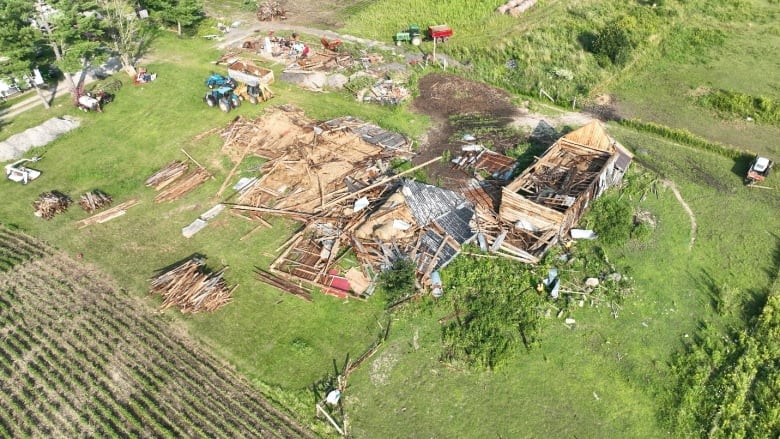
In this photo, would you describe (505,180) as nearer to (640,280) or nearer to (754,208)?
(640,280)

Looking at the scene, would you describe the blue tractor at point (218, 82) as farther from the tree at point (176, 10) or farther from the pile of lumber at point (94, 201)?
the pile of lumber at point (94, 201)

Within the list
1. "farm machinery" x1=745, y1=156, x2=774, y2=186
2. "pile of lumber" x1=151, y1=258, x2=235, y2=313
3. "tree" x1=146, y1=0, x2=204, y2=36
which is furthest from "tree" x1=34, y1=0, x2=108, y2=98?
"farm machinery" x1=745, y1=156, x2=774, y2=186

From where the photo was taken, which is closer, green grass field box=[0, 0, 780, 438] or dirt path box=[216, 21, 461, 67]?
green grass field box=[0, 0, 780, 438]

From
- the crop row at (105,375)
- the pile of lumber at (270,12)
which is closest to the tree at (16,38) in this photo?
the crop row at (105,375)

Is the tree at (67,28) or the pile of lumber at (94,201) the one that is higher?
the tree at (67,28)

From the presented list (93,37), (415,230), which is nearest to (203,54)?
(93,37)

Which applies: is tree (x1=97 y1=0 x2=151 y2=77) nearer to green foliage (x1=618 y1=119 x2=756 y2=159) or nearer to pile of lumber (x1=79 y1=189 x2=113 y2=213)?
pile of lumber (x1=79 y1=189 x2=113 y2=213)

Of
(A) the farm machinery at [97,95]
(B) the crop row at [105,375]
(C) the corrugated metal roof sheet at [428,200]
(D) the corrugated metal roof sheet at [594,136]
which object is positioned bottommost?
(B) the crop row at [105,375]
